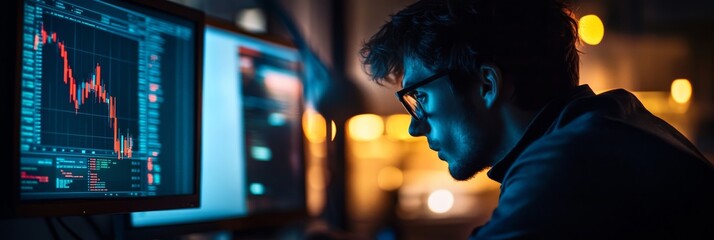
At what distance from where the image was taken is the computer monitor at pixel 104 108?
1.05 meters

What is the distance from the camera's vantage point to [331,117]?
240 cm

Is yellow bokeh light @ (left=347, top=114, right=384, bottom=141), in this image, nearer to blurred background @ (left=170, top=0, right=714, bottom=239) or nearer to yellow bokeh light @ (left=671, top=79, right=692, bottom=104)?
blurred background @ (left=170, top=0, right=714, bottom=239)

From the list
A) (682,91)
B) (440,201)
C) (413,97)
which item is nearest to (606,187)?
(413,97)

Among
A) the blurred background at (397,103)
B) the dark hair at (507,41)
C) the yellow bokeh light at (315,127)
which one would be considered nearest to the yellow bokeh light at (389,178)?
the blurred background at (397,103)

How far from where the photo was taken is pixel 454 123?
135 centimetres

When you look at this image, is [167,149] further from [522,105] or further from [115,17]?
[522,105]

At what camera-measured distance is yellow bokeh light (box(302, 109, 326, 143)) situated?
2370mm

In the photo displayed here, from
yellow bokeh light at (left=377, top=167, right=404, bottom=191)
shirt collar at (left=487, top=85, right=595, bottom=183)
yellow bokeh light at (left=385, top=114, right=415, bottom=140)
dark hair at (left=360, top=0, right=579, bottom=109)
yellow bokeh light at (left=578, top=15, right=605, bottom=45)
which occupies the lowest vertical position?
yellow bokeh light at (left=377, top=167, right=404, bottom=191)

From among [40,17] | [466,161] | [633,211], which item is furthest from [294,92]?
[633,211]

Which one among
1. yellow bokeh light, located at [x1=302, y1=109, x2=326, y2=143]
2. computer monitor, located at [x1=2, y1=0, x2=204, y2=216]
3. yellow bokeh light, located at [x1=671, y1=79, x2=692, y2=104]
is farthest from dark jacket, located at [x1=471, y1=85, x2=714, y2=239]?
yellow bokeh light, located at [x1=671, y1=79, x2=692, y2=104]

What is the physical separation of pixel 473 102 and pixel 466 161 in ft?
0.33

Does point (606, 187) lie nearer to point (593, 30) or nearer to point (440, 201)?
point (593, 30)

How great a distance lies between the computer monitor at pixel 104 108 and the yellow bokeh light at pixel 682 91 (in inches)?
127

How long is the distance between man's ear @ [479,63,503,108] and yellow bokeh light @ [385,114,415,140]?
12.6 feet
